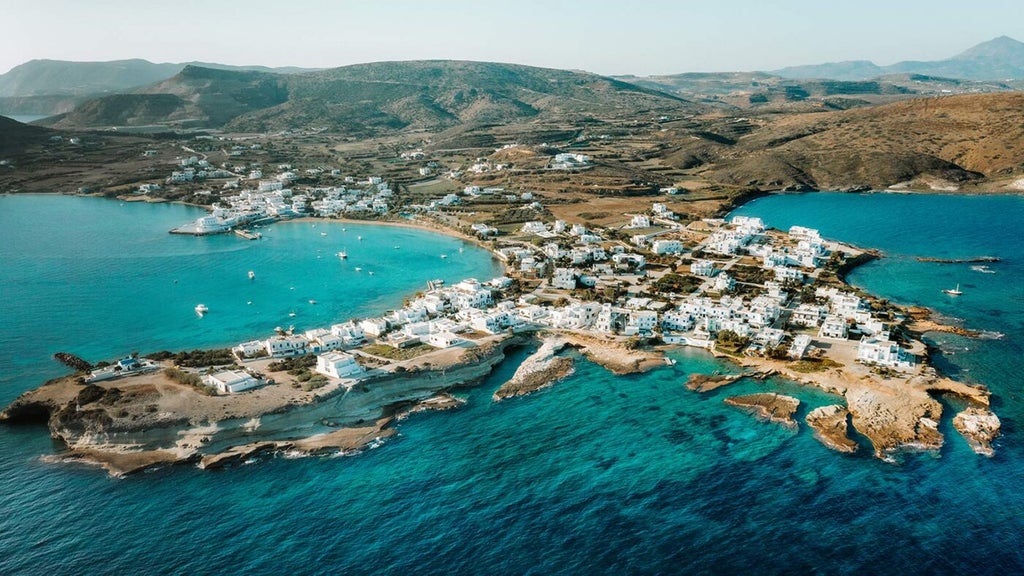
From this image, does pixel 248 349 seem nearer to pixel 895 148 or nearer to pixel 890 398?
pixel 890 398

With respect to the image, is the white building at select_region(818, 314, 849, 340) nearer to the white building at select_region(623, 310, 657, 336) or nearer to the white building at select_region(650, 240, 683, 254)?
the white building at select_region(623, 310, 657, 336)

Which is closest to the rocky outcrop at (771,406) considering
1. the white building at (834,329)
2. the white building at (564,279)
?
the white building at (834,329)

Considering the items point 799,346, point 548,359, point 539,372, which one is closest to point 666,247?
point 799,346

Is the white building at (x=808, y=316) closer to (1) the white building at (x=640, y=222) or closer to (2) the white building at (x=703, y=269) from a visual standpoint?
(2) the white building at (x=703, y=269)

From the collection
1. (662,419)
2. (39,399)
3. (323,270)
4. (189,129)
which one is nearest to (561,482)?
(662,419)

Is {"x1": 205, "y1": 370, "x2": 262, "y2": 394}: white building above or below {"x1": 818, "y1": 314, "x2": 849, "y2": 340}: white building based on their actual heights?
above

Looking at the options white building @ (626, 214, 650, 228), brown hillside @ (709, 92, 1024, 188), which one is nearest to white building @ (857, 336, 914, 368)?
white building @ (626, 214, 650, 228)
